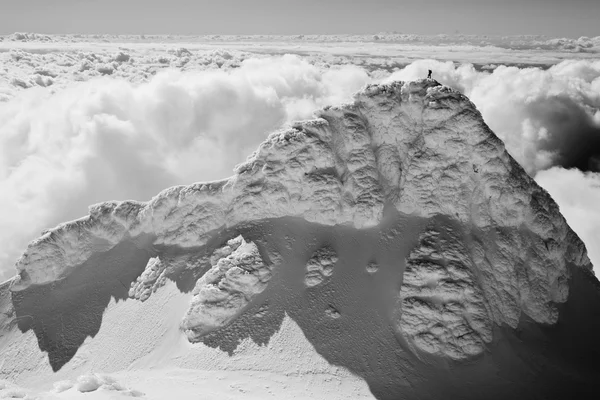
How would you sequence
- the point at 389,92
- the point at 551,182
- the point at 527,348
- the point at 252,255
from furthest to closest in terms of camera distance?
the point at 551,182 < the point at 389,92 < the point at 252,255 < the point at 527,348

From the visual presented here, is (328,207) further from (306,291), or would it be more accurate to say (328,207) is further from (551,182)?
(551,182)

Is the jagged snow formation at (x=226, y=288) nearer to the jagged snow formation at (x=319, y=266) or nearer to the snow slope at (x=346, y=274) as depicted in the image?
the snow slope at (x=346, y=274)

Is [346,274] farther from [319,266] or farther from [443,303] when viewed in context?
[443,303]

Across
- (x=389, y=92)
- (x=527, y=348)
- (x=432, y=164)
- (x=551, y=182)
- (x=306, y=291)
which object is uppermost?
(x=551, y=182)

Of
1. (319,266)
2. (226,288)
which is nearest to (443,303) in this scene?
(319,266)

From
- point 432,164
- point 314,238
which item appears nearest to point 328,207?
point 314,238

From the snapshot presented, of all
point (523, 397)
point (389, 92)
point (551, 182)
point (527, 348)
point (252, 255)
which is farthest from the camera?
point (551, 182)
